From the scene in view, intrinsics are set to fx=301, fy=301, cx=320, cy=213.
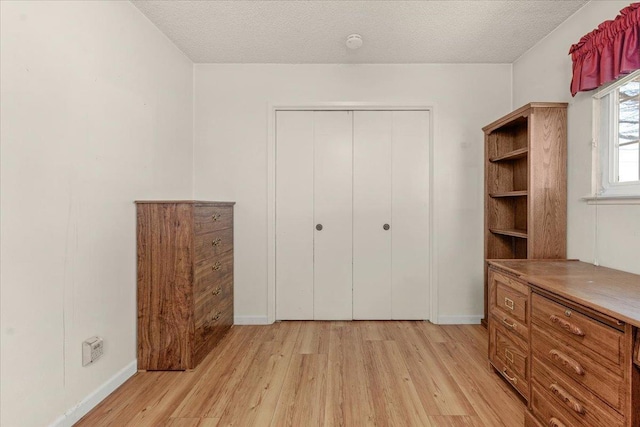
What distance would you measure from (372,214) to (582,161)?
1.62 metres

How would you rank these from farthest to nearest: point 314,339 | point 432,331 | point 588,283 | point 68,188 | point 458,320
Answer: point 458,320 < point 432,331 < point 314,339 < point 68,188 < point 588,283

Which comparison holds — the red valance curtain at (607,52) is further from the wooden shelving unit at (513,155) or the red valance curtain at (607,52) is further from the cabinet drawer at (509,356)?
the cabinet drawer at (509,356)

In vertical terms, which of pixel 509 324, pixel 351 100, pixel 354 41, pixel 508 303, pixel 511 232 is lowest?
pixel 509 324

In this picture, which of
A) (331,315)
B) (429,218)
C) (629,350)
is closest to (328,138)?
(429,218)

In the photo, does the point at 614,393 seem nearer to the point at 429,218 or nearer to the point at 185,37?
the point at 429,218

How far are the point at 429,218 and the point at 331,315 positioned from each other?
1373 millimetres

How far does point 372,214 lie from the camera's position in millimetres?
A: 2992

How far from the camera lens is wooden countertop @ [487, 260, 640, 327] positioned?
3.67ft

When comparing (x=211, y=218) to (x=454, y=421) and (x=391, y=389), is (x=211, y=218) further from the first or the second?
(x=454, y=421)

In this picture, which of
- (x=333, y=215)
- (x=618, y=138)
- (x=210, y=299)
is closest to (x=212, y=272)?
(x=210, y=299)

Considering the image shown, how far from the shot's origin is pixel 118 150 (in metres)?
1.96

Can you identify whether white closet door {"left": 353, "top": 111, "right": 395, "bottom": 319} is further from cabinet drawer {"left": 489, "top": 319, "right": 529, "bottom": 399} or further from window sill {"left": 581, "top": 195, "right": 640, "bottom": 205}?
window sill {"left": 581, "top": 195, "right": 640, "bottom": 205}

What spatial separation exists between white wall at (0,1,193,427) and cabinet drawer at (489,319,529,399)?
243cm

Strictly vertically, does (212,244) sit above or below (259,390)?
above
